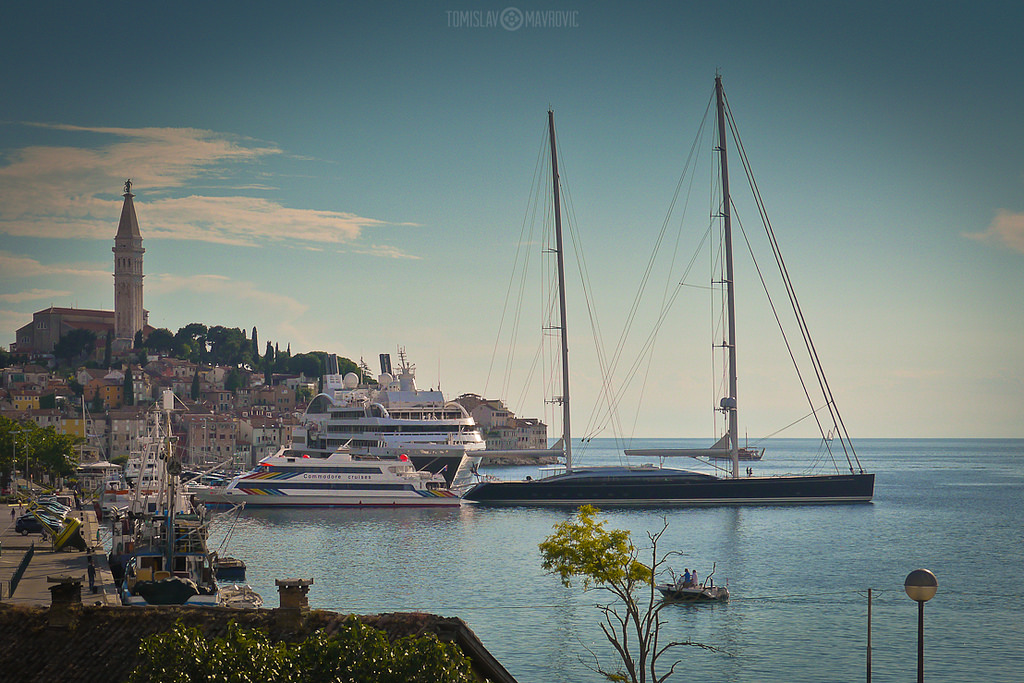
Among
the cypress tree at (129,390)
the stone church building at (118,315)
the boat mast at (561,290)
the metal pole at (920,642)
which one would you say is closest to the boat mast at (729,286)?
the boat mast at (561,290)

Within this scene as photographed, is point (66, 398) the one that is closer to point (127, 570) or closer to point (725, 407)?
point (725, 407)

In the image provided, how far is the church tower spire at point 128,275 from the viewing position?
166m

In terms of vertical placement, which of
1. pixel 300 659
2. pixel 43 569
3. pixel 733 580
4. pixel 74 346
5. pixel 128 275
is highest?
pixel 128 275

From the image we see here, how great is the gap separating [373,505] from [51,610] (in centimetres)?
5012

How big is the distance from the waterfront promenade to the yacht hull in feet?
92.9

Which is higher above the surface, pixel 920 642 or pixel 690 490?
pixel 920 642

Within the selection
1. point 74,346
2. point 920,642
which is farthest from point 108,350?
point 920,642

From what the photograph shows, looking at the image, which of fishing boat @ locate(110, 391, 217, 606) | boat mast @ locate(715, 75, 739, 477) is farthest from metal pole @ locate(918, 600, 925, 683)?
boat mast @ locate(715, 75, 739, 477)

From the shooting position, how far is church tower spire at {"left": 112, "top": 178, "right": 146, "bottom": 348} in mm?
166250

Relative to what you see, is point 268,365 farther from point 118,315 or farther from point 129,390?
point 129,390

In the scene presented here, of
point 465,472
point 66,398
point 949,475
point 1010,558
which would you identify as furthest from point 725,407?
point 66,398

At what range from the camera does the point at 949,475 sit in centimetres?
11075

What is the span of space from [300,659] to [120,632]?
4462mm

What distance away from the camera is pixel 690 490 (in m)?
60.8
